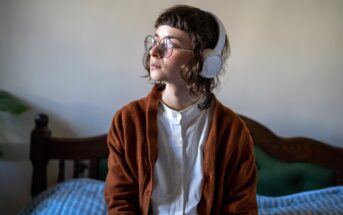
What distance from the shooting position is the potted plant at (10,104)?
137 centimetres

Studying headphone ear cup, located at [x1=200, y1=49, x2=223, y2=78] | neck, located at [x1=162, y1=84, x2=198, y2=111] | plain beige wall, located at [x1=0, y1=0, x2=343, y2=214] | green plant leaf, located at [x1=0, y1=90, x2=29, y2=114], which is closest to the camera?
headphone ear cup, located at [x1=200, y1=49, x2=223, y2=78]

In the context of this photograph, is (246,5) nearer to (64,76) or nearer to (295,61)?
(295,61)

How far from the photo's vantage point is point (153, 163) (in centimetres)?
95

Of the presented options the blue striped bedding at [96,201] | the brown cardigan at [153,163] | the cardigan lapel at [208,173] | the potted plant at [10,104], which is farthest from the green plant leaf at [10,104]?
the cardigan lapel at [208,173]

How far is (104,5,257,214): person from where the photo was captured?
95cm

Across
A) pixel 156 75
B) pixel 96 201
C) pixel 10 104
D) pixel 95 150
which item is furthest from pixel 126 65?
pixel 156 75

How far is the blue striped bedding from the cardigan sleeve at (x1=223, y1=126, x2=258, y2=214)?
1.31ft

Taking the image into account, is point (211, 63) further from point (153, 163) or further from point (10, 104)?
point (10, 104)

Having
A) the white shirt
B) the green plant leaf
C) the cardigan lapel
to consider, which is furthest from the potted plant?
the cardigan lapel

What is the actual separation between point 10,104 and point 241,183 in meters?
0.95

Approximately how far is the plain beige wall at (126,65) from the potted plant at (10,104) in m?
0.06

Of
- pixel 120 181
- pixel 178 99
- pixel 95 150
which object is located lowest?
pixel 95 150

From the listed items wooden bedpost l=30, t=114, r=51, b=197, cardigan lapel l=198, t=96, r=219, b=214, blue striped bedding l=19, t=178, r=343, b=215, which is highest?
cardigan lapel l=198, t=96, r=219, b=214

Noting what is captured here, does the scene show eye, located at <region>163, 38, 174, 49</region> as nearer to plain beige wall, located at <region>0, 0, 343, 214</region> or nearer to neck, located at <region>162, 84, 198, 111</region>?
neck, located at <region>162, 84, 198, 111</region>
